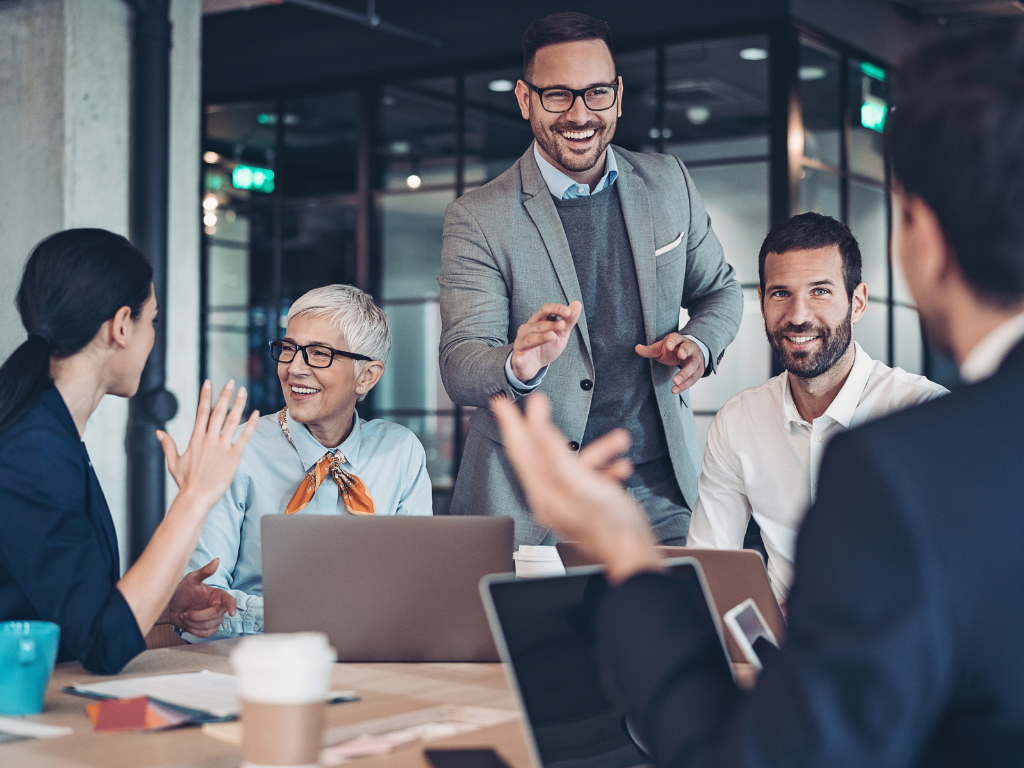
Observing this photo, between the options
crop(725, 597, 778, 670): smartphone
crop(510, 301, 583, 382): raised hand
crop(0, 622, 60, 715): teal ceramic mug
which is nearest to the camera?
crop(0, 622, 60, 715): teal ceramic mug

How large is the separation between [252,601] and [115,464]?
3037mm

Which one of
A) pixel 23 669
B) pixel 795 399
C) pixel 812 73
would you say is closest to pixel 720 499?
pixel 795 399

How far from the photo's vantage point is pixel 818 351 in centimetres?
228

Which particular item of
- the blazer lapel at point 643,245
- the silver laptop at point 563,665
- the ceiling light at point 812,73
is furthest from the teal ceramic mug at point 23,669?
the ceiling light at point 812,73

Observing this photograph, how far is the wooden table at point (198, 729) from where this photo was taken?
1074 mm

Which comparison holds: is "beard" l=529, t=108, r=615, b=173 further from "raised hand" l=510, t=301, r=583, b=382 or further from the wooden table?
the wooden table

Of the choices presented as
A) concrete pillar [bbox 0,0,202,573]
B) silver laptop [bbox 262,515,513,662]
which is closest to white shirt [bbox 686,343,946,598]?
silver laptop [bbox 262,515,513,662]

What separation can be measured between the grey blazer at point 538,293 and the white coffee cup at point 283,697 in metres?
1.44

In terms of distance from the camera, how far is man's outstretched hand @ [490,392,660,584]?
83 cm

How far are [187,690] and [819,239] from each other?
1597 mm

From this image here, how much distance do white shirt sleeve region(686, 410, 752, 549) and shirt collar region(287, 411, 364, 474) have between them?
0.73 m

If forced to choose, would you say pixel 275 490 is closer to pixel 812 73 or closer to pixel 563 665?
pixel 563 665

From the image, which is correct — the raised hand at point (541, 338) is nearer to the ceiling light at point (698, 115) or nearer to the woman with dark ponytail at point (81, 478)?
the woman with dark ponytail at point (81, 478)

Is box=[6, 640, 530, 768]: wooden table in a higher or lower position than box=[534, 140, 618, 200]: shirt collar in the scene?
lower
